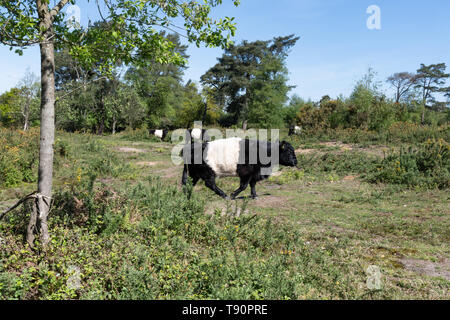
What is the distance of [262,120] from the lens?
36688 mm

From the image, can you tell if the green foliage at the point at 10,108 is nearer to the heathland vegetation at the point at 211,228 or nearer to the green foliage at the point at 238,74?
the green foliage at the point at 238,74

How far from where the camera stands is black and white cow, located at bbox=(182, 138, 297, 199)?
9500mm

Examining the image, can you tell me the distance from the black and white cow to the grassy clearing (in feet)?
3.31

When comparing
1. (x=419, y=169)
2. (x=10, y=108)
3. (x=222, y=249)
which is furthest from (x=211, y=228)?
(x=10, y=108)

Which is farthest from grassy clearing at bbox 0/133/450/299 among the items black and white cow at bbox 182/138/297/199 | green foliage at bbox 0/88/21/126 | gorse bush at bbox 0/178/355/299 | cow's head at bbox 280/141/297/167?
green foliage at bbox 0/88/21/126

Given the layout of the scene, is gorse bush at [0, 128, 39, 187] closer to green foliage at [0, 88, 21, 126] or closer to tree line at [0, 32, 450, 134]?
tree line at [0, 32, 450, 134]

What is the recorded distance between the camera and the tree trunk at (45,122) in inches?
184

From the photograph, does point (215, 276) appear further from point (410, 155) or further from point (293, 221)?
point (410, 155)

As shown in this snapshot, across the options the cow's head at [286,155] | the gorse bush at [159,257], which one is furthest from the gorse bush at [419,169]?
the gorse bush at [159,257]

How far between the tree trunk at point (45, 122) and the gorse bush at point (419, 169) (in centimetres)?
1183

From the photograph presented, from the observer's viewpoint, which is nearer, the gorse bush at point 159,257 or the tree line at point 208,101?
the gorse bush at point 159,257

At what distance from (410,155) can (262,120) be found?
23.9 metres

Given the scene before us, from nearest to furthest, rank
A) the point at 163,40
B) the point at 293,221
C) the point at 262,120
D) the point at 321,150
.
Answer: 1. the point at 163,40
2. the point at 293,221
3. the point at 321,150
4. the point at 262,120
